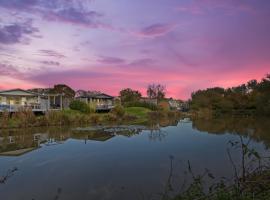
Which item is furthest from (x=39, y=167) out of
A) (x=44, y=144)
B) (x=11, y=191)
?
(x=44, y=144)

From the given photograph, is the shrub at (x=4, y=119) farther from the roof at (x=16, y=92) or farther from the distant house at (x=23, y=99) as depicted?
the roof at (x=16, y=92)

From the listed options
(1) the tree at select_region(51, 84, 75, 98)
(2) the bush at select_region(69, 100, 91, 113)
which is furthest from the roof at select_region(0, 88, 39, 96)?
(1) the tree at select_region(51, 84, 75, 98)

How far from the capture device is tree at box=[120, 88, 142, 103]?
78.2 metres

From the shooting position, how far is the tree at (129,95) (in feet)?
257

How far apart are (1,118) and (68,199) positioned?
73.5 feet

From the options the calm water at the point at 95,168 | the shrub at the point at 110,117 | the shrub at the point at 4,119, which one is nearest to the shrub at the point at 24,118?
the shrub at the point at 4,119

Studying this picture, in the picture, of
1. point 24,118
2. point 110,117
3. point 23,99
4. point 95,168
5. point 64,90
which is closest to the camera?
point 95,168

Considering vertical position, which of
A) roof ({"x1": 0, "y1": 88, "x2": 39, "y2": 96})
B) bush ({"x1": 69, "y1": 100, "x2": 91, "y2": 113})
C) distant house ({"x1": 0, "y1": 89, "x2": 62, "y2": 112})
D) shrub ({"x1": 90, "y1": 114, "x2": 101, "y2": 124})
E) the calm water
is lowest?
the calm water

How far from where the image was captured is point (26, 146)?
17234mm

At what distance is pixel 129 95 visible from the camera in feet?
263

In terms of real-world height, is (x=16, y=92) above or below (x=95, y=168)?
above

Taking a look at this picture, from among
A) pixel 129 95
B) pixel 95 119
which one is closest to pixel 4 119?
pixel 95 119

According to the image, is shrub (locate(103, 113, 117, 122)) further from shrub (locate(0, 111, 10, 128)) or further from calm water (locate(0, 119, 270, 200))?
calm water (locate(0, 119, 270, 200))

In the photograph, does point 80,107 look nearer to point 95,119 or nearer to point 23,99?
point 95,119
